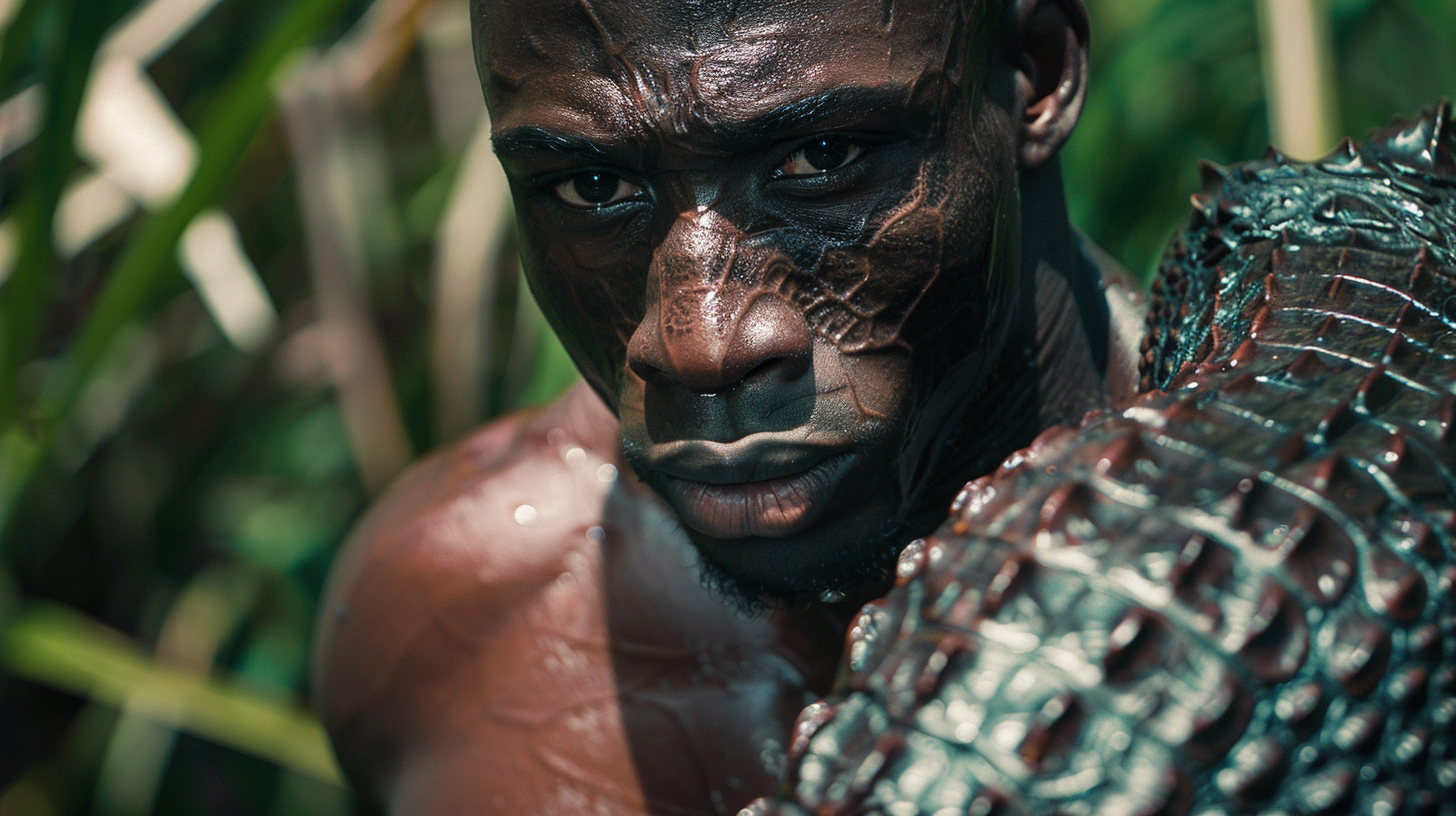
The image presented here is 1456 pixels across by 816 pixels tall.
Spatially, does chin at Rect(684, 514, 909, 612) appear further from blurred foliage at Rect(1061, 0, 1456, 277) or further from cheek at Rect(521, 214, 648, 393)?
blurred foliage at Rect(1061, 0, 1456, 277)

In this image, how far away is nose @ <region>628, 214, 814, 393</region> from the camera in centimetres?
53

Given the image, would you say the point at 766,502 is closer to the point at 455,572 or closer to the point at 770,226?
the point at 770,226

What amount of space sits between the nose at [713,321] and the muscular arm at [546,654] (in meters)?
0.30

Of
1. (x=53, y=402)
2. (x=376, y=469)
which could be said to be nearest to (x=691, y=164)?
(x=53, y=402)

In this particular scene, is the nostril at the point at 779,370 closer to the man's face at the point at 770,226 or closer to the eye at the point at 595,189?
the man's face at the point at 770,226

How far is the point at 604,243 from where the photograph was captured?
61cm

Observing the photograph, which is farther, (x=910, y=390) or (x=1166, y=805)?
(x=910, y=390)

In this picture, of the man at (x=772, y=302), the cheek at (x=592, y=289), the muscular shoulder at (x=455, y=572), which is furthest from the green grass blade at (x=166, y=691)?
the cheek at (x=592, y=289)

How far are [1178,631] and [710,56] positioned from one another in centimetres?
33

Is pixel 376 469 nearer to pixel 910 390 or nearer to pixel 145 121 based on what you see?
pixel 145 121

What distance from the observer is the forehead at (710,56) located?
544 millimetres

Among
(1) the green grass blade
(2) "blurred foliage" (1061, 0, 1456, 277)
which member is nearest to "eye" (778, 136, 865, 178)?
(2) "blurred foliage" (1061, 0, 1456, 277)

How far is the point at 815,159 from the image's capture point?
56 centimetres

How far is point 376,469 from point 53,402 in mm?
424
